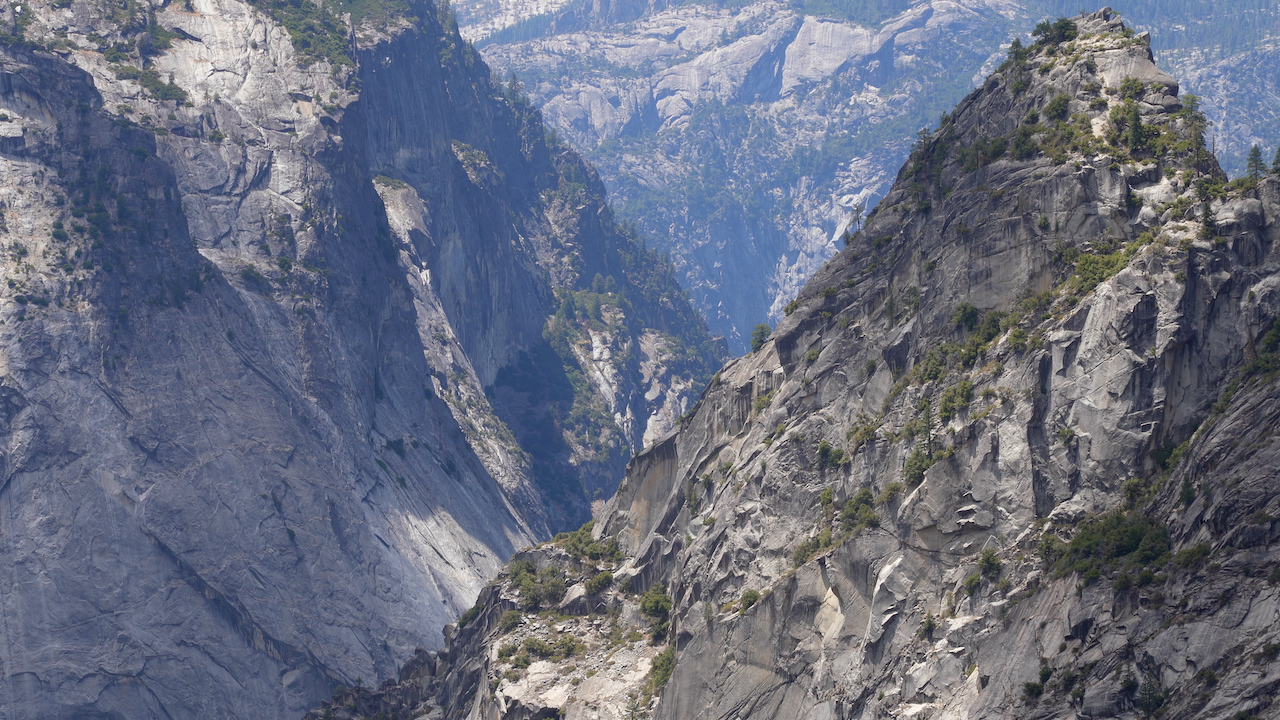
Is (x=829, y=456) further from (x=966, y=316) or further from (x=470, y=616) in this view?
(x=470, y=616)

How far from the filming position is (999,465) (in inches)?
3474

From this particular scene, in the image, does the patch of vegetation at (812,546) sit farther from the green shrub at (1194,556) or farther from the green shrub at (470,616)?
the green shrub at (470,616)

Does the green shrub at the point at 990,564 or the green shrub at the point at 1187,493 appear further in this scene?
the green shrub at the point at 990,564

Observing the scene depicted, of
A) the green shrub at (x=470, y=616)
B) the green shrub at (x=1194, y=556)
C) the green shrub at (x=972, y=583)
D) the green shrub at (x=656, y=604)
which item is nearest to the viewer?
the green shrub at (x=1194, y=556)

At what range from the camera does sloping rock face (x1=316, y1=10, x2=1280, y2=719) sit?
245 feet

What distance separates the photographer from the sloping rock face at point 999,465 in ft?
245

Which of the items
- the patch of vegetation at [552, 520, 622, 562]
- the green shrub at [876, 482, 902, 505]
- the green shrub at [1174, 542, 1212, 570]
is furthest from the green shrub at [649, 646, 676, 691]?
the green shrub at [1174, 542, 1212, 570]

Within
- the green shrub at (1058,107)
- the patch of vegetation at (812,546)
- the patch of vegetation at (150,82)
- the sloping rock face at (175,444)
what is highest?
the patch of vegetation at (150,82)

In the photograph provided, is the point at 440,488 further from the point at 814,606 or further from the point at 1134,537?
the point at 1134,537

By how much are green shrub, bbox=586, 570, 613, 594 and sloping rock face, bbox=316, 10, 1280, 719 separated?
2.30 feet

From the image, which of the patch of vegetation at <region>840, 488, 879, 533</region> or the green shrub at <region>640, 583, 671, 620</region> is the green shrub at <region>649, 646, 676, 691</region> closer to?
the green shrub at <region>640, 583, 671, 620</region>

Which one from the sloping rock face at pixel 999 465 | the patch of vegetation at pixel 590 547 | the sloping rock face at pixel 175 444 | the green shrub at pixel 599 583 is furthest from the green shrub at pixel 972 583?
the sloping rock face at pixel 175 444

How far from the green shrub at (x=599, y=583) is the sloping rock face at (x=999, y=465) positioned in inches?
27.6

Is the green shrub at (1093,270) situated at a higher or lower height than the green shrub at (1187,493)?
higher
